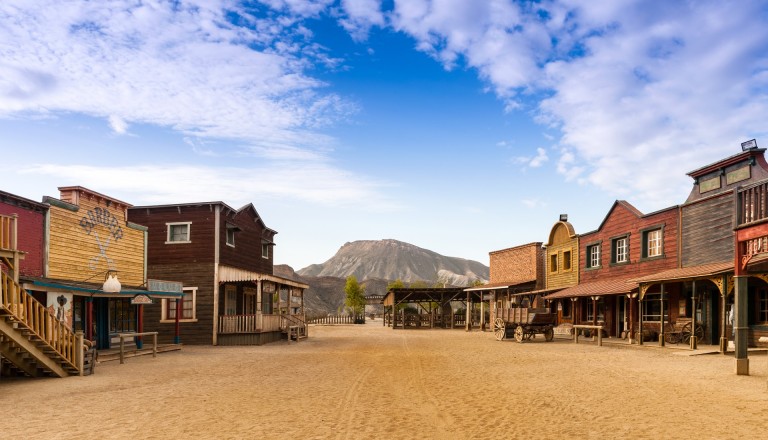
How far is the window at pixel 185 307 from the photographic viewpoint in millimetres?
24672

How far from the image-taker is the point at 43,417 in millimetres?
8977

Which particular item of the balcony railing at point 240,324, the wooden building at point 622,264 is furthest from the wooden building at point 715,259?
the balcony railing at point 240,324

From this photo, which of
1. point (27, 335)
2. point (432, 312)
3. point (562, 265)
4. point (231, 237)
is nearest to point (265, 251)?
point (231, 237)

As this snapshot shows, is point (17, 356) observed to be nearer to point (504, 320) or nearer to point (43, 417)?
point (43, 417)

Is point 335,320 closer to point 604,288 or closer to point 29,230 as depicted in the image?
point 604,288

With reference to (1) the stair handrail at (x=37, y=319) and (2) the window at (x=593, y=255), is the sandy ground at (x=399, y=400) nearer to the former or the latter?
(1) the stair handrail at (x=37, y=319)

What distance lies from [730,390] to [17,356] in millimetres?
15352

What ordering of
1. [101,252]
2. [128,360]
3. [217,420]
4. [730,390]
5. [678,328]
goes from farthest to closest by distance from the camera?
[678,328]
[101,252]
[128,360]
[730,390]
[217,420]

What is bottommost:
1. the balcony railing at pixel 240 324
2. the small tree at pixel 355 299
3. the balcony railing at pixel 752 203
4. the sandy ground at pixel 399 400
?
the small tree at pixel 355 299

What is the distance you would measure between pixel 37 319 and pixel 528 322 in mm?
18984

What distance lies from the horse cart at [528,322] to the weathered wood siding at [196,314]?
13.4m

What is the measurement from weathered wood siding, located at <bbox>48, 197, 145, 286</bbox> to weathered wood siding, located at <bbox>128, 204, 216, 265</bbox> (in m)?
2.44

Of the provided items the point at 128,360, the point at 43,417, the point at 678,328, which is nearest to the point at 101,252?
the point at 128,360

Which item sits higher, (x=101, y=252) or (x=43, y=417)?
(x=101, y=252)
